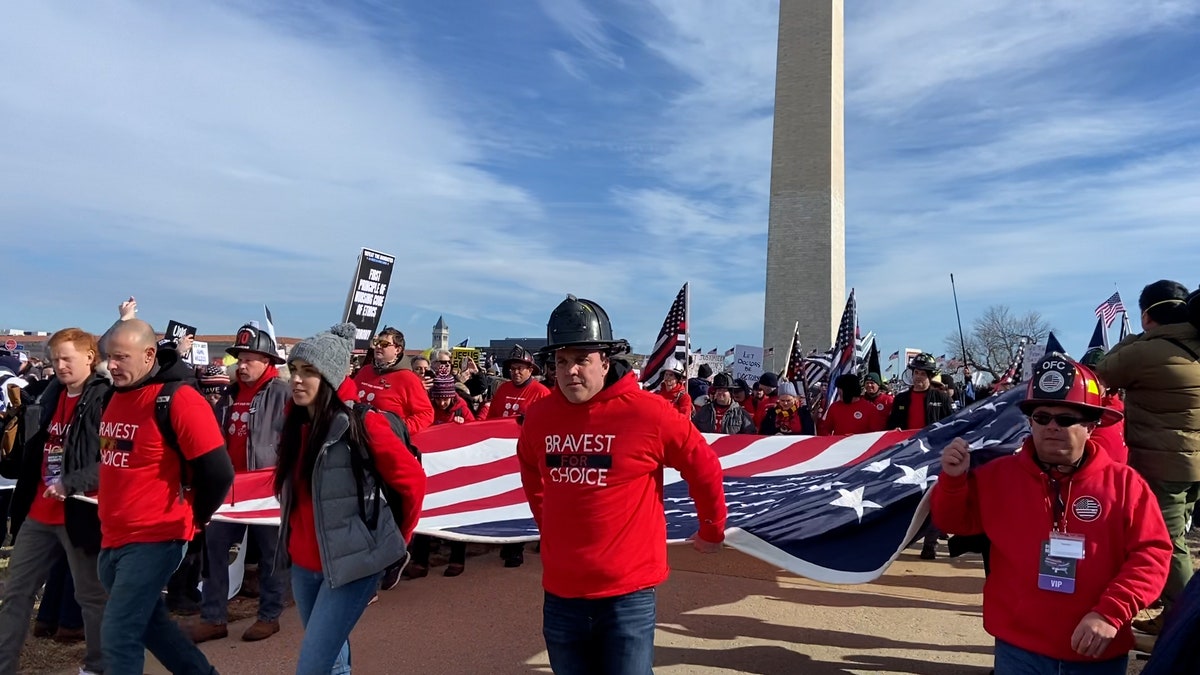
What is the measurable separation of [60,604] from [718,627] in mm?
3962

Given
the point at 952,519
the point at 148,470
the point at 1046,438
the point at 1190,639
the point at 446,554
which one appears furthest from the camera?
the point at 446,554

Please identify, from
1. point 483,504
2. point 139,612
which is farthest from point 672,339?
point 139,612

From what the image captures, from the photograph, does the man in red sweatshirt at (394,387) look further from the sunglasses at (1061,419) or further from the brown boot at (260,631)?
the sunglasses at (1061,419)

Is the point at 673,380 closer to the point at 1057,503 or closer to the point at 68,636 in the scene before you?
the point at 68,636

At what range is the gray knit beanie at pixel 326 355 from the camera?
3092mm

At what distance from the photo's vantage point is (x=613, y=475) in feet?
8.69

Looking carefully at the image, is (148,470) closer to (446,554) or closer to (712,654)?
(712,654)

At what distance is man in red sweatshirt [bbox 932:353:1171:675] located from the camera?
2.33m

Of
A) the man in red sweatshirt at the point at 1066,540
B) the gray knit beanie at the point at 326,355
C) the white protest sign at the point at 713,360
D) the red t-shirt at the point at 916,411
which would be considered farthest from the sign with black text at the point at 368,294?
the white protest sign at the point at 713,360

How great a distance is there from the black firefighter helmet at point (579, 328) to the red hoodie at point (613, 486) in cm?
15

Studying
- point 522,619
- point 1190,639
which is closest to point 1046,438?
point 1190,639

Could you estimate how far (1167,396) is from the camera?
4.02 m

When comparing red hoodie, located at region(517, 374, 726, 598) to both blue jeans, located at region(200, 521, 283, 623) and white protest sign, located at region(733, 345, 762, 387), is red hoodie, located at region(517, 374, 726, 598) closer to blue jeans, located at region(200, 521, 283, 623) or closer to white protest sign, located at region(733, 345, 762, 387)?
blue jeans, located at region(200, 521, 283, 623)

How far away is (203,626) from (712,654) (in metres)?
2.91
